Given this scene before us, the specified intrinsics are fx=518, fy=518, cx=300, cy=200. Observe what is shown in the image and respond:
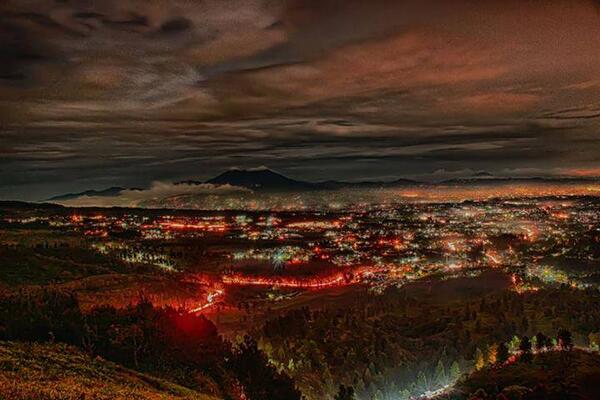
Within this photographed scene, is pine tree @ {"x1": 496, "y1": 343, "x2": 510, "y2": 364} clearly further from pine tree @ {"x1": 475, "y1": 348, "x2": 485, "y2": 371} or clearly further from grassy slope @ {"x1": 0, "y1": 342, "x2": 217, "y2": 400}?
grassy slope @ {"x1": 0, "y1": 342, "x2": 217, "y2": 400}

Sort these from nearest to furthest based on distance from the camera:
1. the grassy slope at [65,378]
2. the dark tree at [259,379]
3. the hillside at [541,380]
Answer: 1. the grassy slope at [65,378]
2. the dark tree at [259,379]
3. the hillside at [541,380]

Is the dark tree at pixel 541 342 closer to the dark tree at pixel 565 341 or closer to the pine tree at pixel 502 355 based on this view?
the dark tree at pixel 565 341

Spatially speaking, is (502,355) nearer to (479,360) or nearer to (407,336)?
(479,360)

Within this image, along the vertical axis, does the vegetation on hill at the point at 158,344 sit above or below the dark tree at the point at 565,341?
above

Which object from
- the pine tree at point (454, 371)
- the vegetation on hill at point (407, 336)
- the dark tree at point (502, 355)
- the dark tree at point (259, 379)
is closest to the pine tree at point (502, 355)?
the dark tree at point (502, 355)

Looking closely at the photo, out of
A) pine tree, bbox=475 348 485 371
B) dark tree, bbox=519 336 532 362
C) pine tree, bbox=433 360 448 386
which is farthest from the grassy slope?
pine tree, bbox=475 348 485 371

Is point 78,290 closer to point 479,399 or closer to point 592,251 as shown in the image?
point 479,399
